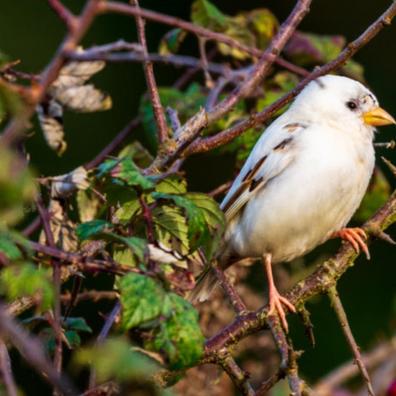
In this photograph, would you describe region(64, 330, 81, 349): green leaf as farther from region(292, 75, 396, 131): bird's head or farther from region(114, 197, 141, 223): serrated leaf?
region(292, 75, 396, 131): bird's head

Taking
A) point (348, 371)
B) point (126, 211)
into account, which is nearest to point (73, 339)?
point (126, 211)

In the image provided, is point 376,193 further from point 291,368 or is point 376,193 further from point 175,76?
point 175,76

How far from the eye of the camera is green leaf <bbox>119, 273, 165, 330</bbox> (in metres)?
1.83

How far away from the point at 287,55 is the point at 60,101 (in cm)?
146

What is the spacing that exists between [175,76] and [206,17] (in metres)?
4.15

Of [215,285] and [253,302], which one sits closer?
[215,285]

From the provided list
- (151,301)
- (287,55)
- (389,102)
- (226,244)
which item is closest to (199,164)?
(389,102)

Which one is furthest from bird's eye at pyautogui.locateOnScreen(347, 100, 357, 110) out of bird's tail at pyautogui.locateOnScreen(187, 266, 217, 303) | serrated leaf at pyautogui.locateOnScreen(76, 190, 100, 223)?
serrated leaf at pyautogui.locateOnScreen(76, 190, 100, 223)

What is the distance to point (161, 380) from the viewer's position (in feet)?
7.75

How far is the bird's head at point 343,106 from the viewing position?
3609 millimetres

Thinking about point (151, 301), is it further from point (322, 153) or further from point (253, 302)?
point (253, 302)

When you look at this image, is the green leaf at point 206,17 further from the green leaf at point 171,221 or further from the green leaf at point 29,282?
the green leaf at point 29,282

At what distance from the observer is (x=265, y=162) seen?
3471 mm

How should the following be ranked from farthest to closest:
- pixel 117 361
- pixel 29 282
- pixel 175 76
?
pixel 175 76 < pixel 29 282 < pixel 117 361
